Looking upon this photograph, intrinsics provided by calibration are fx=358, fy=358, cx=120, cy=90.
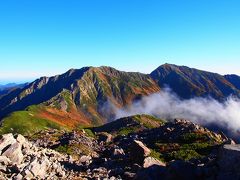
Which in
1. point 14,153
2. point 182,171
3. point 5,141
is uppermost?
point 5,141

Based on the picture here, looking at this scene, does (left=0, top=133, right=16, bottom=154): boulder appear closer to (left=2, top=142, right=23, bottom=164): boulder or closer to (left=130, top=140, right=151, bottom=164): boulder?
(left=2, top=142, right=23, bottom=164): boulder

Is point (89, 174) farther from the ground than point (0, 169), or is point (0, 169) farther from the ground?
point (0, 169)

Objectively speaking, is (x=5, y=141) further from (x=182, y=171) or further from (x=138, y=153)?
(x=182, y=171)

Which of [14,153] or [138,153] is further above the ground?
[14,153]

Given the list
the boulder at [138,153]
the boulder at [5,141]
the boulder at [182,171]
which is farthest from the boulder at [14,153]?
the boulder at [182,171]

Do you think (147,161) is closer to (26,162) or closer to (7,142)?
(26,162)

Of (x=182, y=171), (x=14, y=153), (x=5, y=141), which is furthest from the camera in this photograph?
(x=5, y=141)

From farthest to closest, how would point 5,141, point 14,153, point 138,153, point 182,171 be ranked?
1. point 138,153
2. point 5,141
3. point 14,153
4. point 182,171

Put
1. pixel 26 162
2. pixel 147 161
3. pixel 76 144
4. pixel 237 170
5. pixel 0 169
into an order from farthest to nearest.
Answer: pixel 76 144 → pixel 147 161 → pixel 26 162 → pixel 0 169 → pixel 237 170

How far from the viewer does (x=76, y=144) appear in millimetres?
104250

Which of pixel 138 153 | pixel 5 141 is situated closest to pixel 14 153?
pixel 5 141

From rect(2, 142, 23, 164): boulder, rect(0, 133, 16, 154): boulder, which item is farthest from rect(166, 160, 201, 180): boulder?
rect(0, 133, 16, 154): boulder

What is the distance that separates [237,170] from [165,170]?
10.00 m

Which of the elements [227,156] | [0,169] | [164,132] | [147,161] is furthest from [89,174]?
[164,132]
